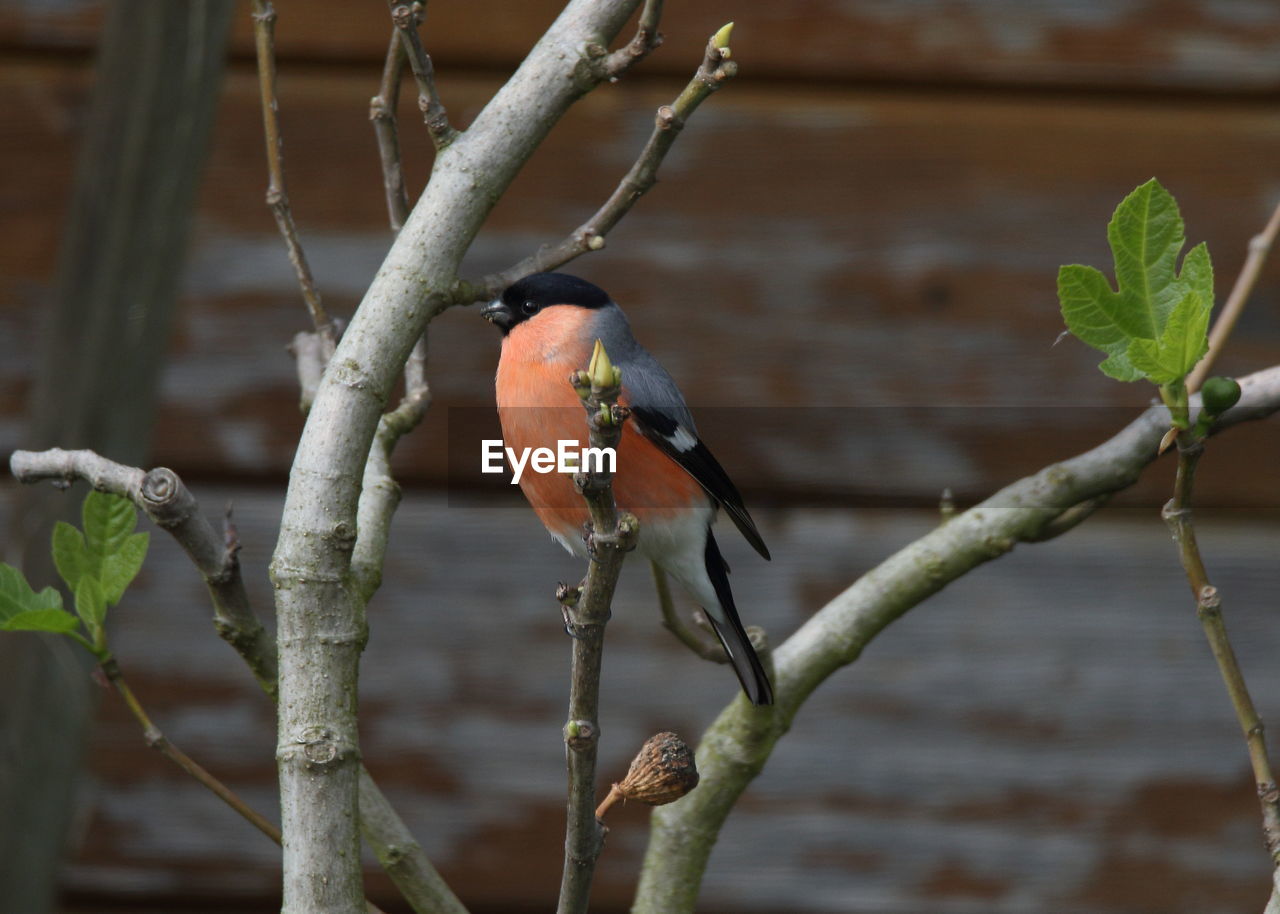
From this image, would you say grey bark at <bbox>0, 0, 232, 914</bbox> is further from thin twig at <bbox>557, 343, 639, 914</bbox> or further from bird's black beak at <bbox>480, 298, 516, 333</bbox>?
thin twig at <bbox>557, 343, 639, 914</bbox>

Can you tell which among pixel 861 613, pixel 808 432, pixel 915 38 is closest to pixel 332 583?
pixel 861 613

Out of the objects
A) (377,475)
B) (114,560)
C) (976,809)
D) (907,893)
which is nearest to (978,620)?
(976,809)

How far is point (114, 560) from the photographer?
0.64 m

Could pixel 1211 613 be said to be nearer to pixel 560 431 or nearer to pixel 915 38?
pixel 560 431

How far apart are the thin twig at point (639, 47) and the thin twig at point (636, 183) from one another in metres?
0.03

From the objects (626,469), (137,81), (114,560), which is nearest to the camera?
(114,560)

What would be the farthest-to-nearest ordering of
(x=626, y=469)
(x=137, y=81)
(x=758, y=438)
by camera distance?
(x=758, y=438) → (x=137, y=81) → (x=626, y=469)

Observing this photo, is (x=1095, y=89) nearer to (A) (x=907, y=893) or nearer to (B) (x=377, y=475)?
(A) (x=907, y=893)

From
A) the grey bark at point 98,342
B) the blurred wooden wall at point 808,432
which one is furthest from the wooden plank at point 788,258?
the grey bark at point 98,342

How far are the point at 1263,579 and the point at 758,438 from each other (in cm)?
58

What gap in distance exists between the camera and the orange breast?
0.75 m

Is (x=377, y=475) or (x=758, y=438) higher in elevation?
(x=758, y=438)

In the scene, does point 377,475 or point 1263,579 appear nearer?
point 377,475

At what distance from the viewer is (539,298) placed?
96 cm
